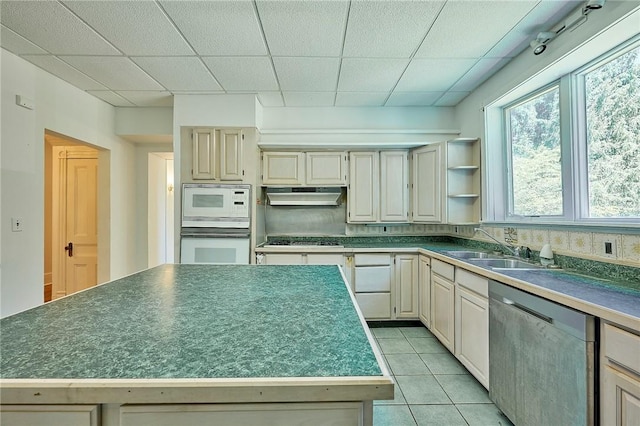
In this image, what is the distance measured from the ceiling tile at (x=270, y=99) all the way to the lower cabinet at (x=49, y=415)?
333 cm

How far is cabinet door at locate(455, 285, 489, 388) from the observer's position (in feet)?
7.04

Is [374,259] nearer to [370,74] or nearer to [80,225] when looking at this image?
[370,74]

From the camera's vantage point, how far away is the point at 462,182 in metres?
3.43

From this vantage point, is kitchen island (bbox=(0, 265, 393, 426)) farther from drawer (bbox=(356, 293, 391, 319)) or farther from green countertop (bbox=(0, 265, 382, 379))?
drawer (bbox=(356, 293, 391, 319))

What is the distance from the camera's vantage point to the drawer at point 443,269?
2.70 m

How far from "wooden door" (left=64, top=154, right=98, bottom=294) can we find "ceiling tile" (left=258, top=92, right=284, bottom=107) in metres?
2.77

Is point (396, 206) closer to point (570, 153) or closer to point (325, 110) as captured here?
point (325, 110)

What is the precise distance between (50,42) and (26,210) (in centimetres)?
145

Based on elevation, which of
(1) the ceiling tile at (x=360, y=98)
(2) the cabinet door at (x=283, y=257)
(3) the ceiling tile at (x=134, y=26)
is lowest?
(2) the cabinet door at (x=283, y=257)

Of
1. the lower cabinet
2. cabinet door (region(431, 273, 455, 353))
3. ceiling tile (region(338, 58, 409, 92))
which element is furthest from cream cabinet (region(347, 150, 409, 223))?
the lower cabinet

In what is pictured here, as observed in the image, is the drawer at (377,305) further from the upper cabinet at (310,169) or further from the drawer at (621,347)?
the drawer at (621,347)

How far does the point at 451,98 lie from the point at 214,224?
3.17 meters

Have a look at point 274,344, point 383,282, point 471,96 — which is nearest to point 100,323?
point 274,344

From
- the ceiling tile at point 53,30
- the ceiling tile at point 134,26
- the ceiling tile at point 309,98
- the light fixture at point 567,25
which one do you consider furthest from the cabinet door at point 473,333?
the ceiling tile at point 53,30
